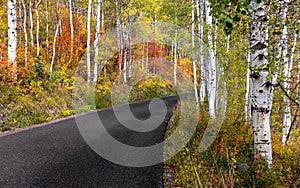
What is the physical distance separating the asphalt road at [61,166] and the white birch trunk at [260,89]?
202 cm

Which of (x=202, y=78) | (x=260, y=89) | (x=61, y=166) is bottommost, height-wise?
(x=61, y=166)

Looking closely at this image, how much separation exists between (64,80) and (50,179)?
10.8 metres

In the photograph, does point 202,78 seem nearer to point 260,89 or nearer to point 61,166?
point 260,89

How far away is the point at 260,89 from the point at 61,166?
414 centimetres

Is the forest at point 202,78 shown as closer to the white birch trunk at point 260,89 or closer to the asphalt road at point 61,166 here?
the white birch trunk at point 260,89

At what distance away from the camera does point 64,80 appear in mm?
14227

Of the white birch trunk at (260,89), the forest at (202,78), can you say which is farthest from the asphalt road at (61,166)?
the white birch trunk at (260,89)

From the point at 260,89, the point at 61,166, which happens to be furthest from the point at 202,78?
the point at 61,166

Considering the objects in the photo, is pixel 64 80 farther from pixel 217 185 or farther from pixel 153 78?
pixel 153 78

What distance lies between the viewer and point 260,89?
4.33 meters

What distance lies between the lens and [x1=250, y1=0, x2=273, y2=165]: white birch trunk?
4250mm

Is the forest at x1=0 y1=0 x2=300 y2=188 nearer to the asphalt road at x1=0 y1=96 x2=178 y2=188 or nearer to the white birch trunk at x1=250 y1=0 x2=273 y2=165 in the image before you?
the white birch trunk at x1=250 y1=0 x2=273 y2=165

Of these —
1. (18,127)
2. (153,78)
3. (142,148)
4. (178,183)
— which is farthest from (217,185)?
(153,78)

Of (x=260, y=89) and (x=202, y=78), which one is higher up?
(x=202, y=78)
